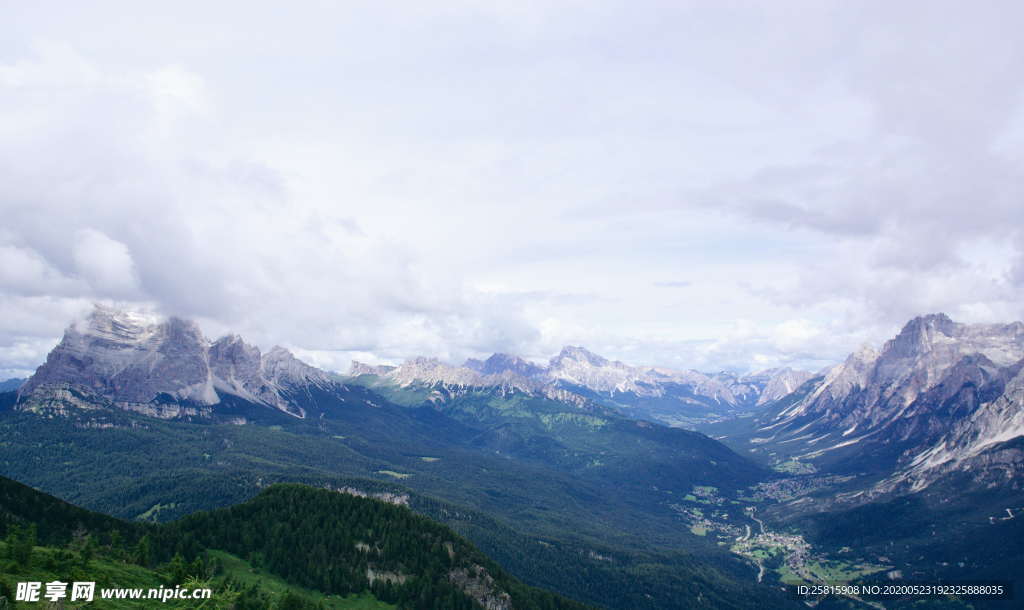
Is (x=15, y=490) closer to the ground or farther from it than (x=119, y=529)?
farther from it

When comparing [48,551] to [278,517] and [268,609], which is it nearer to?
[268,609]

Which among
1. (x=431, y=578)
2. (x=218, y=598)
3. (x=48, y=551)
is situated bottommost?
(x=431, y=578)

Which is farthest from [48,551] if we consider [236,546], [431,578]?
[431,578]

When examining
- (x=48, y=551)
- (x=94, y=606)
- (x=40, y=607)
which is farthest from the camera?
(x=48, y=551)

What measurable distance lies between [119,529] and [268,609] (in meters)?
59.6

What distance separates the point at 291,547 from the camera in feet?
541

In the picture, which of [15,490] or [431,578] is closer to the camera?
[15,490]

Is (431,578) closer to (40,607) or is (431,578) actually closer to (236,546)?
(236,546)

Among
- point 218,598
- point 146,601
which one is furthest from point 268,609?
point 146,601

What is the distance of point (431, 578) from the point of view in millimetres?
172000

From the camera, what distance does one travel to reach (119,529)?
491ft

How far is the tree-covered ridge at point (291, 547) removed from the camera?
421 feet

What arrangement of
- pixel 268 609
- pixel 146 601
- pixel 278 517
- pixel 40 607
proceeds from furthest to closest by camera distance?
pixel 278 517 < pixel 268 609 < pixel 146 601 < pixel 40 607

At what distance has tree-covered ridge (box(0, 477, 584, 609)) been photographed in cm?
12825
